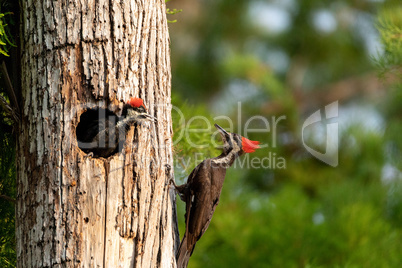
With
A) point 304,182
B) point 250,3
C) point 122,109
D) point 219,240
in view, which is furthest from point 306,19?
point 122,109

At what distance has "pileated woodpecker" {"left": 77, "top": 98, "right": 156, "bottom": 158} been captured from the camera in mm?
3820

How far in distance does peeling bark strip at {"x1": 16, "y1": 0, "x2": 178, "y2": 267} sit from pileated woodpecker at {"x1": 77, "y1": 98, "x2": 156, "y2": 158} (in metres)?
0.09

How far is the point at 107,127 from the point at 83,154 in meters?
0.50

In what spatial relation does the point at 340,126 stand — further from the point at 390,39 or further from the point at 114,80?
the point at 114,80

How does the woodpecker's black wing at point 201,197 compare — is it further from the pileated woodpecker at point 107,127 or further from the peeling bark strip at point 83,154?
the pileated woodpecker at point 107,127

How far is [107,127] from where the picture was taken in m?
4.12

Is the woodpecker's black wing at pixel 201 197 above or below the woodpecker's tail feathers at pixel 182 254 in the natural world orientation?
above

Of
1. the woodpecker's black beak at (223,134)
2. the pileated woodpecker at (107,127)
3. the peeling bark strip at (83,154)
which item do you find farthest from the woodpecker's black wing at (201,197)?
the pileated woodpecker at (107,127)

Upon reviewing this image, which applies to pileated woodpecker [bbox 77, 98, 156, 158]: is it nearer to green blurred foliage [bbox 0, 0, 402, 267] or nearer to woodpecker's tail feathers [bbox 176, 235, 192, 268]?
green blurred foliage [bbox 0, 0, 402, 267]

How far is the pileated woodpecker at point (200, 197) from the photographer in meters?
4.21

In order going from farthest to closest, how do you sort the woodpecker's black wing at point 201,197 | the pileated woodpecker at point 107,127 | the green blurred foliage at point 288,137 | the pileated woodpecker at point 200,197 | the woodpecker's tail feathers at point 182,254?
the green blurred foliage at point 288,137 → the woodpecker's black wing at point 201,197 → the pileated woodpecker at point 200,197 → the woodpecker's tail feathers at point 182,254 → the pileated woodpecker at point 107,127

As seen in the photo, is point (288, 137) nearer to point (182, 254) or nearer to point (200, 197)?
point (200, 197)

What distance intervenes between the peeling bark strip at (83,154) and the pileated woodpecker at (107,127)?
0.28 feet

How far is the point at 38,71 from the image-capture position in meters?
3.78
